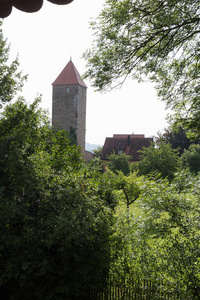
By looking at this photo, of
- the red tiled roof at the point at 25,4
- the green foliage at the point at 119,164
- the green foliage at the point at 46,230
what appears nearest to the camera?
the red tiled roof at the point at 25,4

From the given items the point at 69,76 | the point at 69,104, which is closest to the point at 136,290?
the point at 69,104

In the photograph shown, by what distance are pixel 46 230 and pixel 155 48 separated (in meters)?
5.73

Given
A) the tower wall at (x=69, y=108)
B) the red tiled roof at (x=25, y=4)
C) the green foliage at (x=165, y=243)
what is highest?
the tower wall at (x=69, y=108)

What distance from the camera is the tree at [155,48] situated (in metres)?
8.20

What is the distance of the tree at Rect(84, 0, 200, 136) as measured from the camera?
8195mm

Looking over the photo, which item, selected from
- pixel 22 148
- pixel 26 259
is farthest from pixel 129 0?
pixel 26 259

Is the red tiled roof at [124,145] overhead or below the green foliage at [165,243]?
overhead

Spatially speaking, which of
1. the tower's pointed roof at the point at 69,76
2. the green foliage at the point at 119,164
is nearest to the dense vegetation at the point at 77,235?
the green foliage at the point at 119,164

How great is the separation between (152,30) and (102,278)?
6.67 m

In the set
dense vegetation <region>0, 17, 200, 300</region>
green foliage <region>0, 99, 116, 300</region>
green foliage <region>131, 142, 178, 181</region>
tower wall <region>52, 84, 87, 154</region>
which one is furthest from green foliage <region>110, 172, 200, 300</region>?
tower wall <region>52, 84, 87, 154</region>

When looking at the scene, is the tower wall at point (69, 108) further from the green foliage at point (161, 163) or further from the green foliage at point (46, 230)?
the green foliage at point (46, 230)

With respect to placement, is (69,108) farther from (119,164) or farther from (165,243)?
(165,243)

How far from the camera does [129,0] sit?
322 inches

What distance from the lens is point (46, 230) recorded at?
23.7 feet
